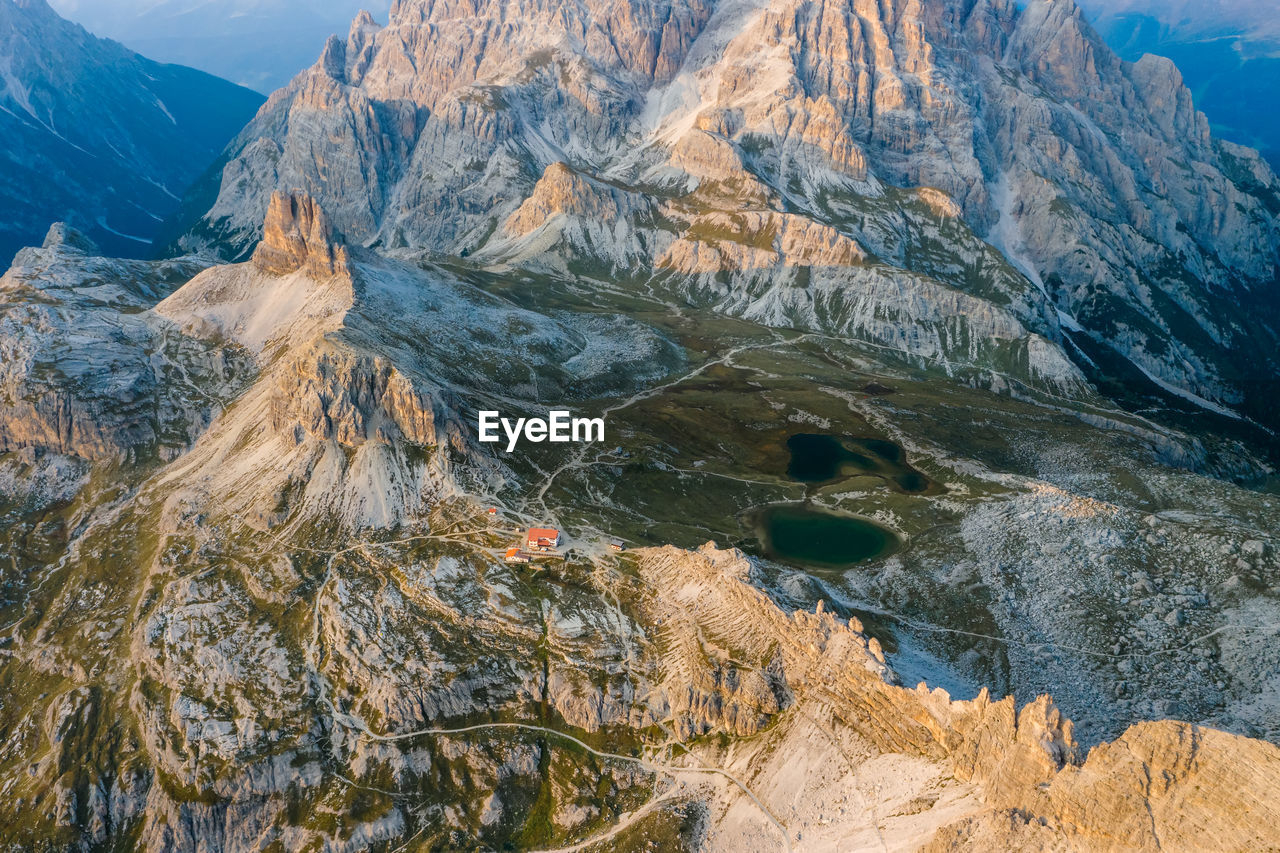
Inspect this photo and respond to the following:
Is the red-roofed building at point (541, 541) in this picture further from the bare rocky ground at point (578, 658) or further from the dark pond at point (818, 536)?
the dark pond at point (818, 536)

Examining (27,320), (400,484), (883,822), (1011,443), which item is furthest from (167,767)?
(1011,443)

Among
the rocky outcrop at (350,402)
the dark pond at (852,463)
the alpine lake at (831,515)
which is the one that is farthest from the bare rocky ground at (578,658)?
the dark pond at (852,463)

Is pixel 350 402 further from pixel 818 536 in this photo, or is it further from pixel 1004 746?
pixel 1004 746

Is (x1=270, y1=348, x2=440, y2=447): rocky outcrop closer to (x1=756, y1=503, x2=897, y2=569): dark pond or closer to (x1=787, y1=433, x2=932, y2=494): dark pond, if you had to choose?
(x1=756, y1=503, x2=897, y2=569): dark pond

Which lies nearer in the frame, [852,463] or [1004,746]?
[1004,746]

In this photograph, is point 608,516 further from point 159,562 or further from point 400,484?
point 159,562

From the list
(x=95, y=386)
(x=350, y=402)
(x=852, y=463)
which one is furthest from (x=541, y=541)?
(x=95, y=386)
